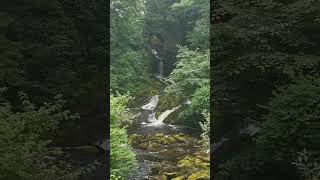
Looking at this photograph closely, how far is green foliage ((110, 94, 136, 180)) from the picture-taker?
17.1 feet

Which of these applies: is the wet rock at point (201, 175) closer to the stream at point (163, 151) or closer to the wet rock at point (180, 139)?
the stream at point (163, 151)

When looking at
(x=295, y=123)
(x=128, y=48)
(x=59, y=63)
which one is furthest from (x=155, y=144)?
(x=295, y=123)

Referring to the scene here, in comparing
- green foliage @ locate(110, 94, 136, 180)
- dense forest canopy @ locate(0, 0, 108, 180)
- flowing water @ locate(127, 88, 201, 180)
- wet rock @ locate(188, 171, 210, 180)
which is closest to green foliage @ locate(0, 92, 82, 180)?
dense forest canopy @ locate(0, 0, 108, 180)

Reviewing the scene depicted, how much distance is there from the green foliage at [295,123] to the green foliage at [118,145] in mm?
1713

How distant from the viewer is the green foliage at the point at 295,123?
4.52m

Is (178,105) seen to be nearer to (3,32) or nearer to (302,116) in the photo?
(302,116)

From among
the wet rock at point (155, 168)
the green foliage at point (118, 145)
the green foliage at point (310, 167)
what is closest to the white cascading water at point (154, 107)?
the green foliage at point (118, 145)

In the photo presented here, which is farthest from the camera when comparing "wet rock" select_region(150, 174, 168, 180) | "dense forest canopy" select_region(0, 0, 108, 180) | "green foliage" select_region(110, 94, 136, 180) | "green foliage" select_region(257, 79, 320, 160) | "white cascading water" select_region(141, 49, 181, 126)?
"white cascading water" select_region(141, 49, 181, 126)

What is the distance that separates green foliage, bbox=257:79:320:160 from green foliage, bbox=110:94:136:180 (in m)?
1.71

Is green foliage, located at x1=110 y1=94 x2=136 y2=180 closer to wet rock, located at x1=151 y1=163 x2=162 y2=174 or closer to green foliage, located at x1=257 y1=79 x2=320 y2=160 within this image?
wet rock, located at x1=151 y1=163 x2=162 y2=174

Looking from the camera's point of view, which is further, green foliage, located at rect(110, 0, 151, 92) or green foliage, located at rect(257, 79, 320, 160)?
green foliage, located at rect(110, 0, 151, 92)

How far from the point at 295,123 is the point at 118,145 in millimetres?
2139

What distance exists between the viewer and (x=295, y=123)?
4539mm

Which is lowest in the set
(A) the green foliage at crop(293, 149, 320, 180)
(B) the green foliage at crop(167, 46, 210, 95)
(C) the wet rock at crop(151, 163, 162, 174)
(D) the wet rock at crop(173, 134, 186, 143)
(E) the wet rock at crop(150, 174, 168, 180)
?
(E) the wet rock at crop(150, 174, 168, 180)
